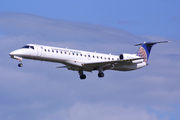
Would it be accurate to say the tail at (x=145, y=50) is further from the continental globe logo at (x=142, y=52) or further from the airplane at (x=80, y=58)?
the airplane at (x=80, y=58)

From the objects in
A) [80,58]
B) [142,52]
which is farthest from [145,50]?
[80,58]

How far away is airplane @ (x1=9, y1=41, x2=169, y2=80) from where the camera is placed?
1700 inches

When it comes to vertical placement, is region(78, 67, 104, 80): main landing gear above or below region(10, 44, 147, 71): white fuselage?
below

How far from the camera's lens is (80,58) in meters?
45.7

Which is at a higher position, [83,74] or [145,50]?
[145,50]

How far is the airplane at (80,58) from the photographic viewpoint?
4319 centimetres

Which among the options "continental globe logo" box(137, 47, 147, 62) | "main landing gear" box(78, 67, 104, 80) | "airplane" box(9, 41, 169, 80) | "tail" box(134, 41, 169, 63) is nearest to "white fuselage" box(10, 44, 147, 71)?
"airplane" box(9, 41, 169, 80)

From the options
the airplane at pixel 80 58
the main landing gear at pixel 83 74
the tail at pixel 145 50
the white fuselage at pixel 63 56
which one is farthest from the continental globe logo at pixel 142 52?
the main landing gear at pixel 83 74

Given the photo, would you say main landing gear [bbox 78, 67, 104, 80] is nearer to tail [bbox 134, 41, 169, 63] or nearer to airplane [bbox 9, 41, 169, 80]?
airplane [bbox 9, 41, 169, 80]

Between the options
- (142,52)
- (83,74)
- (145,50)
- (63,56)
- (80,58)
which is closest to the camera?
(63,56)

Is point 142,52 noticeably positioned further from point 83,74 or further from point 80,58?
point 80,58

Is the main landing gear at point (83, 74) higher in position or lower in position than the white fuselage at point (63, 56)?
lower

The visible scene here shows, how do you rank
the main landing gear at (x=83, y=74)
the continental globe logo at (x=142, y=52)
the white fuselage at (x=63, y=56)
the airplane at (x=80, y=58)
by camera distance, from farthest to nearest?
1. the continental globe logo at (x=142, y=52)
2. the main landing gear at (x=83, y=74)
3. the airplane at (x=80, y=58)
4. the white fuselage at (x=63, y=56)

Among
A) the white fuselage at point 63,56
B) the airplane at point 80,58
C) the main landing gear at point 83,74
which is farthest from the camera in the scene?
the main landing gear at point 83,74
